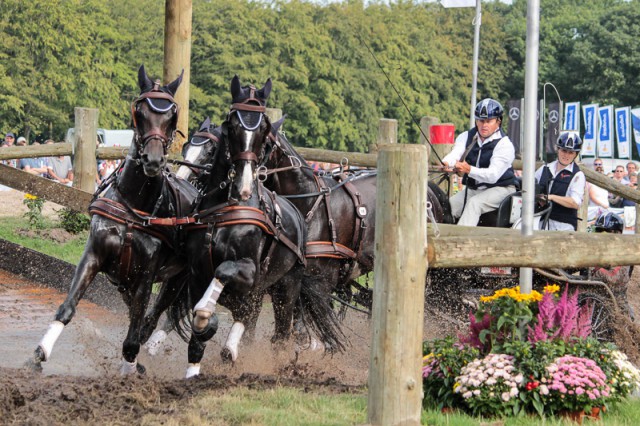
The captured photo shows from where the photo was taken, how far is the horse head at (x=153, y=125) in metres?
7.19

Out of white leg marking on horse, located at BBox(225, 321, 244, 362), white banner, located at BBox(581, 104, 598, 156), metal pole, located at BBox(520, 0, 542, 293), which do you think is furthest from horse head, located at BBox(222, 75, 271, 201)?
white banner, located at BBox(581, 104, 598, 156)

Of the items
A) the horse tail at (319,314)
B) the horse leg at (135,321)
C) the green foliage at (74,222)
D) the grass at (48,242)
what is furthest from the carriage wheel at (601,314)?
the green foliage at (74,222)

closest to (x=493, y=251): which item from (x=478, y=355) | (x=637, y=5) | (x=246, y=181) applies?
(x=478, y=355)

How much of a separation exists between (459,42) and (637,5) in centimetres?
1414

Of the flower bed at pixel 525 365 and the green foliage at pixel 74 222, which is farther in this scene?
the green foliage at pixel 74 222

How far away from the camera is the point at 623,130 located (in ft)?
121

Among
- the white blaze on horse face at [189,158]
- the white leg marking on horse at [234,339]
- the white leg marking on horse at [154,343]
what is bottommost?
the white leg marking on horse at [154,343]

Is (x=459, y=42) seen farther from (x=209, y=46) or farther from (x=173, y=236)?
(x=173, y=236)

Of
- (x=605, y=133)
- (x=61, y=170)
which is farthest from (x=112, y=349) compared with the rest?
(x=605, y=133)

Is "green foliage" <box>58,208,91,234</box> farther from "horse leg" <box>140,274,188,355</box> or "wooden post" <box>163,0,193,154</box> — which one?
"horse leg" <box>140,274,188,355</box>

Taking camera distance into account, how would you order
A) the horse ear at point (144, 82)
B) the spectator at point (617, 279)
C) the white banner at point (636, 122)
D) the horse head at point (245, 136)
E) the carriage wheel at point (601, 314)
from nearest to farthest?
the horse head at point (245, 136), the horse ear at point (144, 82), the carriage wheel at point (601, 314), the spectator at point (617, 279), the white banner at point (636, 122)

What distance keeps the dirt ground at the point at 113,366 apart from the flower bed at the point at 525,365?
0.84 meters

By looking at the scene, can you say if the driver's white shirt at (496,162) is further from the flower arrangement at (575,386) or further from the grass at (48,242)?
the grass at (48,242)

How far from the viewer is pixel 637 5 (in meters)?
62.1
